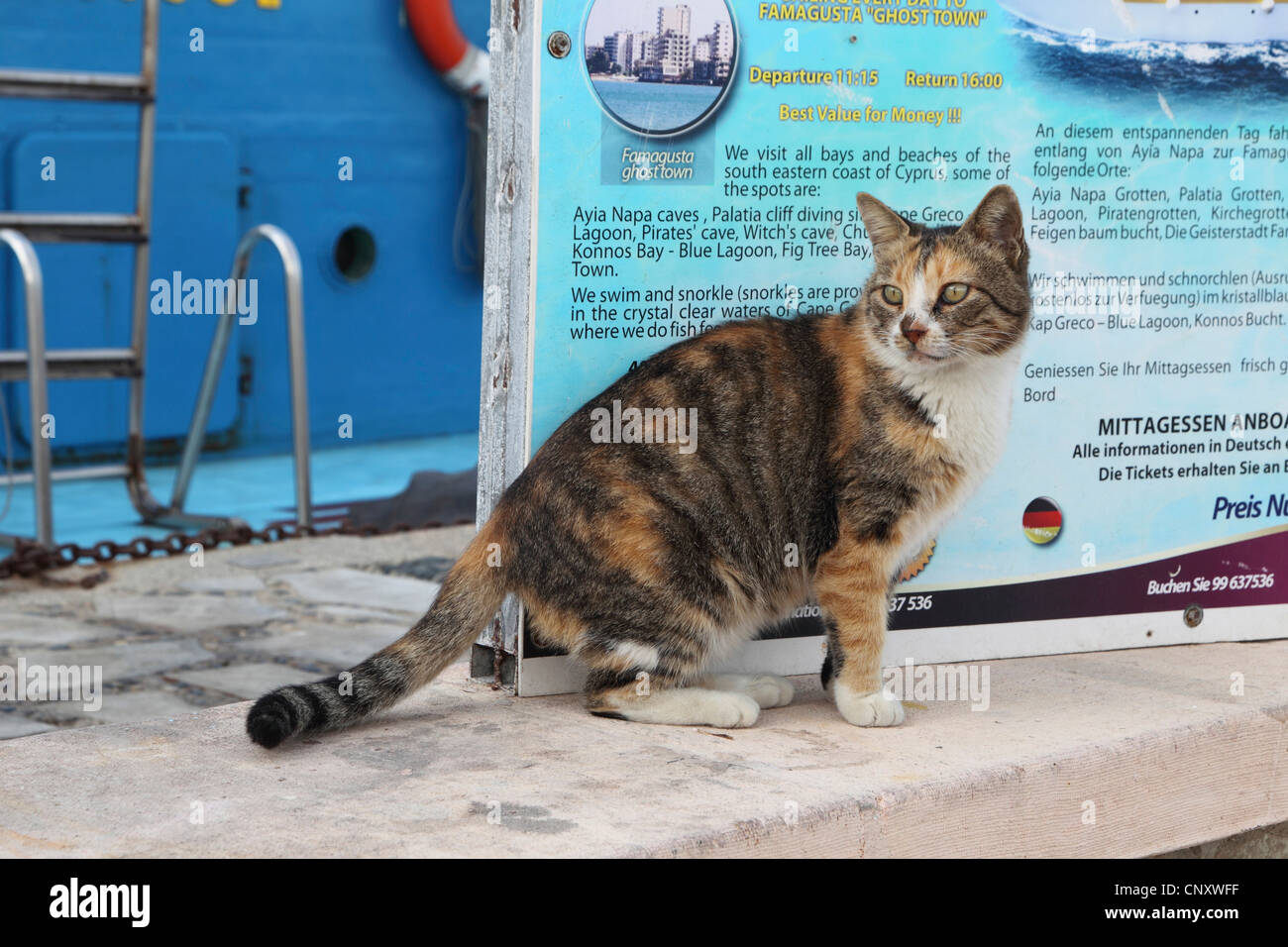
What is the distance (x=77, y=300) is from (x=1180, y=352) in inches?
232

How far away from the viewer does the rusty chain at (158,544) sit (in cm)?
550

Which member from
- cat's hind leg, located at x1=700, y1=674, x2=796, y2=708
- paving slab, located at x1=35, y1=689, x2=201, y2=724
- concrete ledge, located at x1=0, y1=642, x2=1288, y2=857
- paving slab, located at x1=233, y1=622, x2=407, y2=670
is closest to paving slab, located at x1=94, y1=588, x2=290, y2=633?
paving slab, located at x1=233, y1=622, x2=407, y2=670

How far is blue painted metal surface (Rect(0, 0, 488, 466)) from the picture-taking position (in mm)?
7578

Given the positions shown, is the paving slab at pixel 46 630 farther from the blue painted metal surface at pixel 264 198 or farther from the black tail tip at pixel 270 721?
the blue painted metal surface at pixel 264 198

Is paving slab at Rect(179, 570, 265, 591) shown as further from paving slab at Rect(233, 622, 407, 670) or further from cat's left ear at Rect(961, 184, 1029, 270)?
cat's left ear at Rect(961, 184, 1029, 270)

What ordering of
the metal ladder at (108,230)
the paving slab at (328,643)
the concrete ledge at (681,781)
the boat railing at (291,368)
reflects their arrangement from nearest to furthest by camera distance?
the concrete ledge at (681,781), the paving slab at (328,643), the metal ladder at (108,230), the boat railing at (291,368)

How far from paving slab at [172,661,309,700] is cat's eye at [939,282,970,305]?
225cm

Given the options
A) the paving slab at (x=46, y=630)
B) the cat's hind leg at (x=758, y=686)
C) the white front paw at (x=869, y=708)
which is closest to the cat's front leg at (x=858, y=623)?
the white front paw at (x=869, y=708)

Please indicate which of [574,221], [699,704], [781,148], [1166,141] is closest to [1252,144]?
[1166,141]

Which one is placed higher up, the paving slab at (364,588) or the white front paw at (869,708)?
the white front paw at (869,708)

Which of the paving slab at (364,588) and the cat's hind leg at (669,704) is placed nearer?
the cat's hind leg at (669,704)

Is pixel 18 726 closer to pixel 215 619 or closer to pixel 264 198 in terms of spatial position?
pixel 215 619

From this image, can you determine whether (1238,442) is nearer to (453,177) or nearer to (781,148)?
(781,148)

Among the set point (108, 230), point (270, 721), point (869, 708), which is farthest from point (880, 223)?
point (108, 230)
